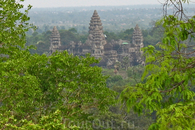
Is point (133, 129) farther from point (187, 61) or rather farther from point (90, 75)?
point (187, 61)

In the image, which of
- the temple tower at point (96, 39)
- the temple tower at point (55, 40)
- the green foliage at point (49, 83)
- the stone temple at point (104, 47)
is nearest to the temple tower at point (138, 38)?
the stone temple at point (104, 47)

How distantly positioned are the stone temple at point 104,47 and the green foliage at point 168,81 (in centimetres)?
6868

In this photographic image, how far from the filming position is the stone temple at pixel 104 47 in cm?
7994

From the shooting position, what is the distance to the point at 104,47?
81.2 metres

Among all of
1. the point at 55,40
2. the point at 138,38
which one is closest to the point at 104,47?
the point at 138,38

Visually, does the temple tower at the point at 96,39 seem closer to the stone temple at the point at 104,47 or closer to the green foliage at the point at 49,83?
the stone temple at the point at 104,47

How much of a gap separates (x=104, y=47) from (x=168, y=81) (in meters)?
72.7

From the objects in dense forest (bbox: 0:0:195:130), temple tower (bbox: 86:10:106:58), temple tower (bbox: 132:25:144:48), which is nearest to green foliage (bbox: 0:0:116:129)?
dense forest (bbox: 0:0:195:130)

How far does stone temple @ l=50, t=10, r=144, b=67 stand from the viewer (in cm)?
7994

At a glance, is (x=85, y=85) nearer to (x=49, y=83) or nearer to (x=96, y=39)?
(x=49, y=83)

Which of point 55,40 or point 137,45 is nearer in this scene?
point 137,45

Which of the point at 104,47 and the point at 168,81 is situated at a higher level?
the point at 168,81

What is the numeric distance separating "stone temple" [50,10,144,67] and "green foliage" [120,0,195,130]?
2704 inches

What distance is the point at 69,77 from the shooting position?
1466 centimetres
